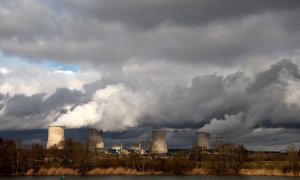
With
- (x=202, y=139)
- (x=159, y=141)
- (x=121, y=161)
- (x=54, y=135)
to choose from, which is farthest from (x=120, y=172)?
(x=202, y=139)

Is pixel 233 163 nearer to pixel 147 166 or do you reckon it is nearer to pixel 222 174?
pixel 222 174

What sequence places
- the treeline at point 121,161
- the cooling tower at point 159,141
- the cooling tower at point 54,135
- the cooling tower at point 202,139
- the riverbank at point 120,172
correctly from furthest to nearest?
the cooling tower at point 159,141 → the cooling tower at point 202,139 → the cooling tower at point 54,135 → the treeline at point 121,161 → the riverbank at point 120,172

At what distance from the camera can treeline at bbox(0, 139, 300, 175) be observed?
8419cm

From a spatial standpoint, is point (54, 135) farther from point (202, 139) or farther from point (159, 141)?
point (202, 139)

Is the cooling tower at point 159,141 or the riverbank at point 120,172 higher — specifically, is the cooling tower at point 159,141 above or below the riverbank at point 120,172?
above

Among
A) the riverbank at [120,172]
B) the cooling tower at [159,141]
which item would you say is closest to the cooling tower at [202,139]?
the cooling tower at [159,141]

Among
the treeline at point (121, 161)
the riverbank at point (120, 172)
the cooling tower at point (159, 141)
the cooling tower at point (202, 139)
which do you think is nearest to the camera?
the riverbank at point (120, 172)

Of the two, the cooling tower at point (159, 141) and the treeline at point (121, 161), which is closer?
the treeline at point (121, 161)

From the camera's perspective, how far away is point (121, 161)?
96625mm

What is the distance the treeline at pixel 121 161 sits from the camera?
276ft

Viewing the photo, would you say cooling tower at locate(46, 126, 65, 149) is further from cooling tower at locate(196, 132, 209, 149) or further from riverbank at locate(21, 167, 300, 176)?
cooling tower at locate(196, 132, 209, 149)

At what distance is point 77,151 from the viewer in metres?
90.1

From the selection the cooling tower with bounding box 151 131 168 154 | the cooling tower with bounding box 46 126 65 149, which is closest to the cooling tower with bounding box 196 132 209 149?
the cooling tower with bounding box 151 131 168 154

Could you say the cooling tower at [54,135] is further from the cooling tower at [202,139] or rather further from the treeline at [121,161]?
the cooling tower at [202,139]
